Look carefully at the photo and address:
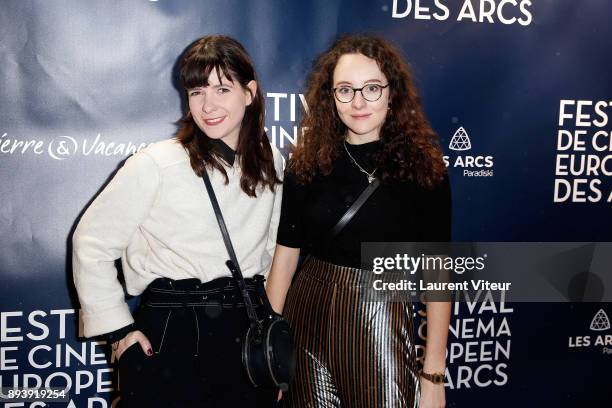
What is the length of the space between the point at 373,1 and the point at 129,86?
129 cm

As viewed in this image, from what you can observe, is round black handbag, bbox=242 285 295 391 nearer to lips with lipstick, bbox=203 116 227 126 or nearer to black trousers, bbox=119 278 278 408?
black trousers, bbox=119 278 278 408

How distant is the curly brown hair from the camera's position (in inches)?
76.9

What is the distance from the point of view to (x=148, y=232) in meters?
1.84

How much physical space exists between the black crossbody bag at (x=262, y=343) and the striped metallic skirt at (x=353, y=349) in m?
0.14

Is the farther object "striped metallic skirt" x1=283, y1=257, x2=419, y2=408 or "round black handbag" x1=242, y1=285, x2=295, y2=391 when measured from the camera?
"striped metallic skirt" x1=283, y1=257, x2=419, y2=408

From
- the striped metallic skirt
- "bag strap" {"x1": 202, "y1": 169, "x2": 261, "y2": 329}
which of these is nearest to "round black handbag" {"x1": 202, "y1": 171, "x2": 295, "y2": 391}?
"bag strap" {"x1": 202, "y1": 169, "x2": 261, "y2": 329}

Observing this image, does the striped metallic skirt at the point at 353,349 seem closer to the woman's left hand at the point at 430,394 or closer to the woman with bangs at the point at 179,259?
the woman's left hand at the point at 430,394

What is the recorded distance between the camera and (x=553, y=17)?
10.5 feet

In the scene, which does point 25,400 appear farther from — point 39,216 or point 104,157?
point 104,157

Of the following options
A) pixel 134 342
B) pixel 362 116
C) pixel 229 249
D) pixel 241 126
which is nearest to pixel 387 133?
pixel 362 116

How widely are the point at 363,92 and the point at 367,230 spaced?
47 centimetres

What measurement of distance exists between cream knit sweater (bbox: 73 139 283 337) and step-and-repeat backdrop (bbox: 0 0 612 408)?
106 centimetres

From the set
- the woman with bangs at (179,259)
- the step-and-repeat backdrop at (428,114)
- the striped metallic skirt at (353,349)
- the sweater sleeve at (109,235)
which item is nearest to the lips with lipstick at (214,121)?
the woman with bangs at (179,259)

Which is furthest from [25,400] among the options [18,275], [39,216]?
[39,216]
